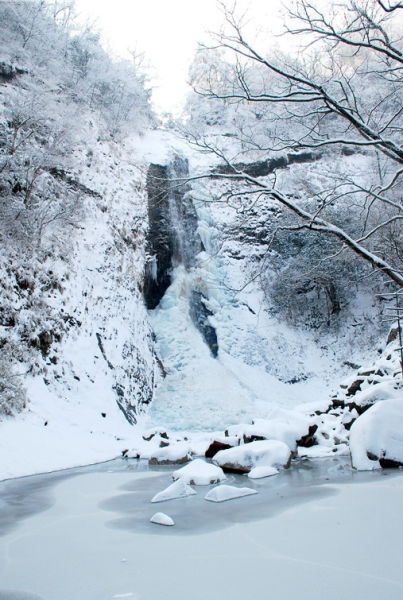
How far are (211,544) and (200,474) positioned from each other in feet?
8.02

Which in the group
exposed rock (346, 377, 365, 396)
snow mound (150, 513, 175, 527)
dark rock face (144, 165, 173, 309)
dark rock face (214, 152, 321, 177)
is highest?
dark rock face (214, 152, 321, 177)

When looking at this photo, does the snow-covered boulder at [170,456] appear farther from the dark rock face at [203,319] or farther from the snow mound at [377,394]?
the dark rock face at [203,319]

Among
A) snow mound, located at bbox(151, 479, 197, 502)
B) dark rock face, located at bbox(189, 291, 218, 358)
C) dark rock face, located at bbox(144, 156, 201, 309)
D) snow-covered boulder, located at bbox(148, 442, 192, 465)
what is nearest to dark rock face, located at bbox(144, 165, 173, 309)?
dark rock face, located at bbox(144, 156, 201, 309)

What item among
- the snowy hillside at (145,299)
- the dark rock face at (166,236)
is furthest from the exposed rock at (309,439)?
the dark rock face at (166,236)

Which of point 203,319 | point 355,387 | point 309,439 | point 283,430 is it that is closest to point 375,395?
point 309,439

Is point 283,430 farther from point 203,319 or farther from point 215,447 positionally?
point 203,319

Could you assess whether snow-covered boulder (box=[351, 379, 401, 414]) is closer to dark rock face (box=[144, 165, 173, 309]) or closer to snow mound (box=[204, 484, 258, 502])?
snow mound (box=[204, 484, 258, 502])

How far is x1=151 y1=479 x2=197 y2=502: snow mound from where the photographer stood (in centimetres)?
402

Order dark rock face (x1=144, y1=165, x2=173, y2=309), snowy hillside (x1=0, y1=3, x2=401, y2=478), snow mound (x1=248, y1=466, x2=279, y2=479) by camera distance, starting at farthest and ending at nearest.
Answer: dark rock face (x1=144, y1=165, x2=173, y2=309) < snowy hillside (x1=0, y1=3, x2=401, y2=478) < snow mound (x1=248, y1=466, x2=279, y2=479)

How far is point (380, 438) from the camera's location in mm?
5156

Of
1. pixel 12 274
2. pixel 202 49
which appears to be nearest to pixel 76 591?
pixel 202 49

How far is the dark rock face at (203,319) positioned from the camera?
550 inches

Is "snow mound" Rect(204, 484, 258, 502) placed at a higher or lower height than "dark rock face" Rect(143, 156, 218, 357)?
lower

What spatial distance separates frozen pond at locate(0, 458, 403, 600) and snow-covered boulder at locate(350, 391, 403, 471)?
56cm
